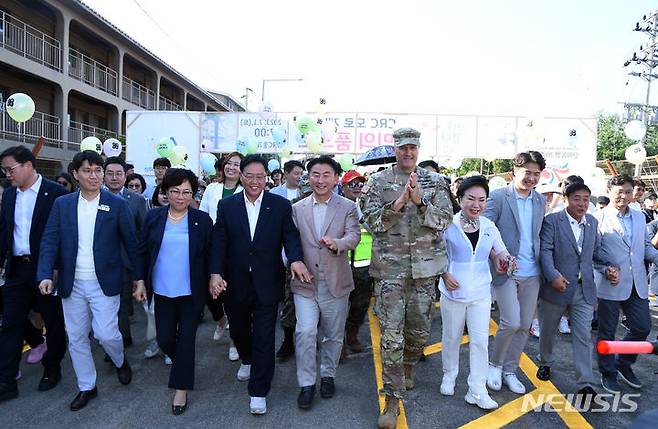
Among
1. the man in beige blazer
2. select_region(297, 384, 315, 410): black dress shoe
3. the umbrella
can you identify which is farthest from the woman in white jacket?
the umbrella

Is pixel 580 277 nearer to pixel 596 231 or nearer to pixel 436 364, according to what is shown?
pixel 596 231

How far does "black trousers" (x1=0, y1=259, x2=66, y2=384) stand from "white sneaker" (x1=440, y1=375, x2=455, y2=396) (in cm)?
325

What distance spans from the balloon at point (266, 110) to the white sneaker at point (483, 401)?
388 inches

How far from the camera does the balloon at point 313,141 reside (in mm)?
11133

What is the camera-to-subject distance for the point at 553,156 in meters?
11.8

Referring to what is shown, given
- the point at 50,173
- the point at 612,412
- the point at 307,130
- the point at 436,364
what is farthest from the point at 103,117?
the point at 612,412

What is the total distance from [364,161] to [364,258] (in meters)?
1.50

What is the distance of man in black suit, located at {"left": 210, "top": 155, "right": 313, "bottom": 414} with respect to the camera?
3.49 meters

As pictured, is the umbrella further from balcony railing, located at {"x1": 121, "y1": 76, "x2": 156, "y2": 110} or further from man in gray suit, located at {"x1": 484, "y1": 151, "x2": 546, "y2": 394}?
balcony railing, located at {"x1": 121, "y1": 76, "x2": 156, "y2": 110}

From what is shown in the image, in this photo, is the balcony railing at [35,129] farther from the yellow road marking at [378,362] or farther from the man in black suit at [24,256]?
the yellow road marking at [378,362]

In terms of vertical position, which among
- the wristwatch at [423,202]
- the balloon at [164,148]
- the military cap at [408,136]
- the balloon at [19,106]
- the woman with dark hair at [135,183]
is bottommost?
the wristwatch at [423,202]

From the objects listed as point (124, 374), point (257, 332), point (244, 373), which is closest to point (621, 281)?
point (257, 332)

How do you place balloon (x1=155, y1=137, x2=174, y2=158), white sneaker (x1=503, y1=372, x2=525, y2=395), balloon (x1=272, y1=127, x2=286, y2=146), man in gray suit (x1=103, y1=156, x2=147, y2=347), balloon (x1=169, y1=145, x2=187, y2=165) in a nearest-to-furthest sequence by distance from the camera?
1. white sneaker (x1=503, y1=372, x2=525, y2=395)
2. man in gray suit (x1=103, y1=156, x2=147, y2=347)
3. balloon (x1=169, y1=145, x2=187, y2=165)
4. balloon (x1=155, y1=137, x2=174, y2=158)
5. balloon (x1=272, y1=127, x2=286, y2=146)

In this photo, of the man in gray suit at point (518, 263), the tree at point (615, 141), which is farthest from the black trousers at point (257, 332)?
the tree at point (615, 141)
